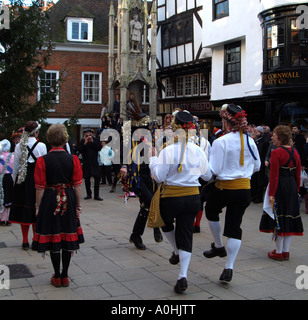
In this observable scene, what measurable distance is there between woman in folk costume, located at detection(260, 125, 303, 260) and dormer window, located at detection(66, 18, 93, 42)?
952 inches

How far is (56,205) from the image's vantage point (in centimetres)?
490

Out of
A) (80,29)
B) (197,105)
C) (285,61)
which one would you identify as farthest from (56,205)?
(80,29)

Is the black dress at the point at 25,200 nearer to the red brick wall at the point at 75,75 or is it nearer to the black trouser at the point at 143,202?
the black trouser at the point at 143,202

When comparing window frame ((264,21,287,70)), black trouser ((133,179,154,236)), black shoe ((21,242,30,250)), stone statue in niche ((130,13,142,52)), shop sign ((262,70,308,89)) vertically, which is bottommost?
black shoe ((21,242,30,250))

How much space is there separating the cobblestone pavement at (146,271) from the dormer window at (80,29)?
72.7 ft

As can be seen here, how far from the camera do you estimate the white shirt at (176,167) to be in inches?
190

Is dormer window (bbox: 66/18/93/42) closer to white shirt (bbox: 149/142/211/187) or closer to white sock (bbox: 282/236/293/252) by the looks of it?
white sock (bbox: 282/236/293/252)

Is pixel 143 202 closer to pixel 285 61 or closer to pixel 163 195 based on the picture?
pixel 163 195

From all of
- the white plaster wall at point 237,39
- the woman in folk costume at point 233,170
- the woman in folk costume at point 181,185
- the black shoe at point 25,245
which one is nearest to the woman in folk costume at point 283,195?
the woman in folk costume at point 233,170

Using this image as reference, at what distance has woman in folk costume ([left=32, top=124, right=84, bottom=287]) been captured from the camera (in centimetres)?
491

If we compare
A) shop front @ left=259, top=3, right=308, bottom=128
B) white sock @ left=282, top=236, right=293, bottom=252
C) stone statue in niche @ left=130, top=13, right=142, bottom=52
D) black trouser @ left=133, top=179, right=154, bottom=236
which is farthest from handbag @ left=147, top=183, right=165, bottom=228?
stone statue in niche @ left=130, top=13, right=142, bottom=52

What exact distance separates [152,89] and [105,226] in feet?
51.0

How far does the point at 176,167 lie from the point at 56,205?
1.44 m

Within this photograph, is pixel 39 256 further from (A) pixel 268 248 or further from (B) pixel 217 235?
(A) pixel 268 248
